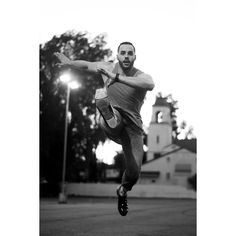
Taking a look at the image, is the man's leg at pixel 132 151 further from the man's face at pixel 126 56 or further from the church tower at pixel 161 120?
the church tower at pixel 161 120

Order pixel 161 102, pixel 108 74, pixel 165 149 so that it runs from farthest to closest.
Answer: pixel 165 149 < pixel 161 102 < pixel 108 74

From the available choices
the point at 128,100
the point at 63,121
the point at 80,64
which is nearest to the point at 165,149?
the point at 80,64

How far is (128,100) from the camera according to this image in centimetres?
263

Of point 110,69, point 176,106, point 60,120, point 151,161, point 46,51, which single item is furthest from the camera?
point 60,120

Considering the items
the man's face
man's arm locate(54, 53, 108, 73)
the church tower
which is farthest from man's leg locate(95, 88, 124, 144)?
the church tower

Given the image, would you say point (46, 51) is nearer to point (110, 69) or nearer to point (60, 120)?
point (110, 69)

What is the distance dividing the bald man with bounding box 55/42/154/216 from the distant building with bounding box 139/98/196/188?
3.04ft

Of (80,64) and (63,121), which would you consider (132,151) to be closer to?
(80,64)

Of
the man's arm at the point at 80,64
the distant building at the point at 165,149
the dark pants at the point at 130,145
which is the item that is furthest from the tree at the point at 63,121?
the dark pants at the point at 130,145

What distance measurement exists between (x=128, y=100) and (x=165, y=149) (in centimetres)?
366

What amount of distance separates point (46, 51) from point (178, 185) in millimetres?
3965

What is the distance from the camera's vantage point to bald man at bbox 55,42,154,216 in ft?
8.17
